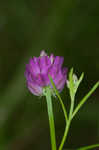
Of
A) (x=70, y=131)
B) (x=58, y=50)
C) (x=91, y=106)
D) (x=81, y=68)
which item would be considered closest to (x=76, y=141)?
(x=70, y=131)

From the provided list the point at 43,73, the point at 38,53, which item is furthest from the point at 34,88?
the point at 38,53

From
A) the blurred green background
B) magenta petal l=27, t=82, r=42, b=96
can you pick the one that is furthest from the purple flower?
the blurred green background

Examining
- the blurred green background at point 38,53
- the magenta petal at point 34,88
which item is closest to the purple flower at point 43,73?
the magenta petal at point 34,88

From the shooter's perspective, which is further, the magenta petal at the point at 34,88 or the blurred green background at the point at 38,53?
the blurred green background at the point at 38,53

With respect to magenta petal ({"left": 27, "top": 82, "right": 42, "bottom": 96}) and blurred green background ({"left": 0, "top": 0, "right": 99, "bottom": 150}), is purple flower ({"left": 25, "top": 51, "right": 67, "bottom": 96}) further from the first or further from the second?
blurred green background ({"left": 0, "top": 0, "right": 99, "bottom": 150})

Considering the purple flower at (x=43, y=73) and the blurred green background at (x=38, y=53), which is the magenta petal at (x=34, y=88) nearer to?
the purple flower at (x=43, y=73)

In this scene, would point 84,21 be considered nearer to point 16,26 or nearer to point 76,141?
point 16,26
